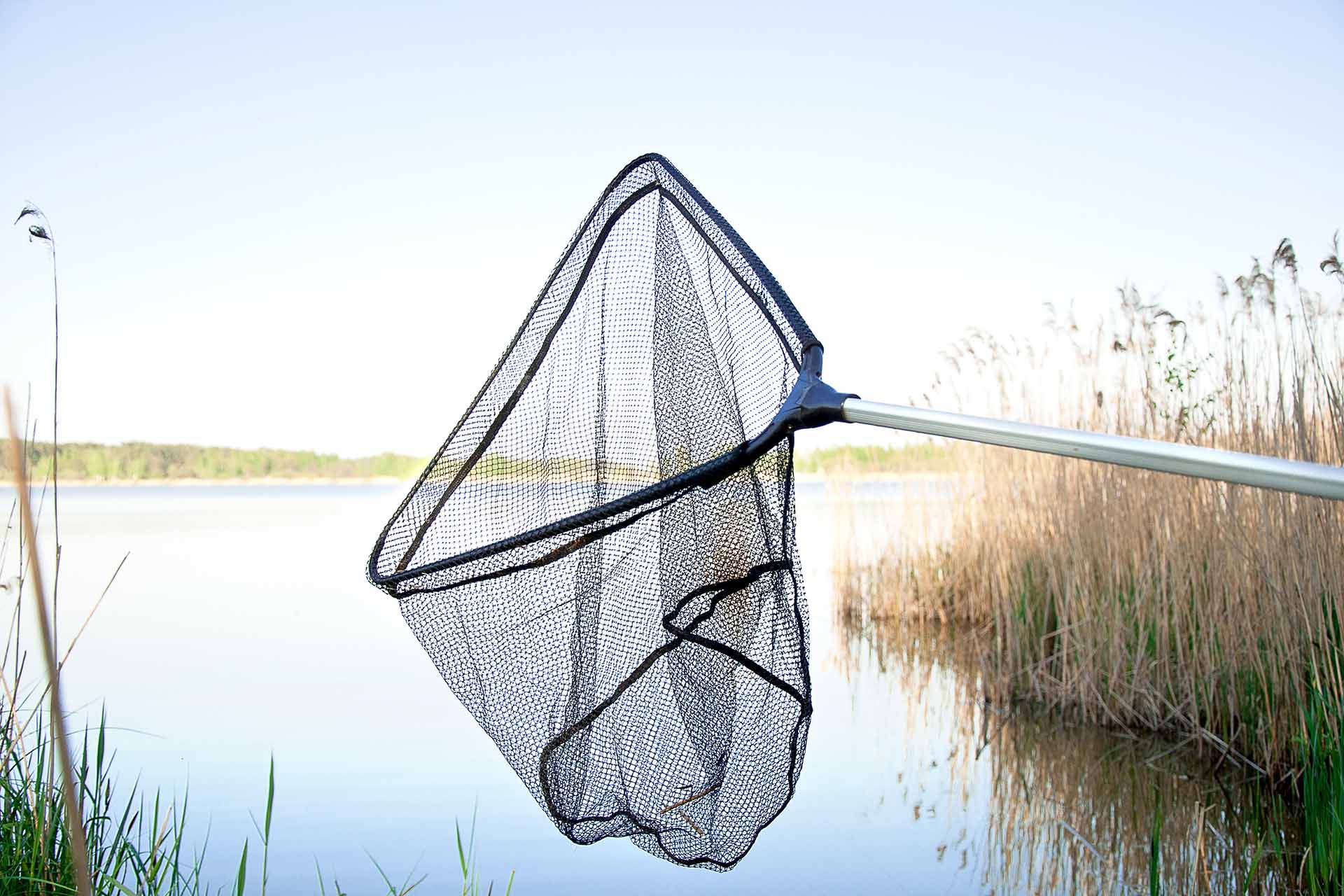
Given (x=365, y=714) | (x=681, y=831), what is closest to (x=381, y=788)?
(x=365, y=714)

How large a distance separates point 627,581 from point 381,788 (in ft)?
9.30

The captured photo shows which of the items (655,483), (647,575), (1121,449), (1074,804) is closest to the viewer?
(1121,449)

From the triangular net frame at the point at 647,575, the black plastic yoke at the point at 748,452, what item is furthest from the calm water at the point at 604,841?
the black plastic yoke at the point at 748,452

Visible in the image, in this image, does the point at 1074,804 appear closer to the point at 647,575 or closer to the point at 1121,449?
the point at 647,575

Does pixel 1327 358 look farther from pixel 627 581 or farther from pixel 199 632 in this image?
pixel 199 632

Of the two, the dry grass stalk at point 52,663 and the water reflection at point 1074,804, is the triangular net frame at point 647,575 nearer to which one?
the water reflection at point 1074,804

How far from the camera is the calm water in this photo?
10.8 ft

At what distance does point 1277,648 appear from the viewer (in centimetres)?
318

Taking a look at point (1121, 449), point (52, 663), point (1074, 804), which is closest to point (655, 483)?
point (1121, 449)

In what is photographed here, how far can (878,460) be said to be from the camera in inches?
285

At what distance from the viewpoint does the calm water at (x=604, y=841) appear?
3.28 metres

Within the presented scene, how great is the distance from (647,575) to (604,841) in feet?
6.96

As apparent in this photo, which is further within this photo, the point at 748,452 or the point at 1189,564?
the point at 1189,564

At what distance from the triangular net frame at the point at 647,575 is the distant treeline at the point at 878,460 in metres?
4.81
